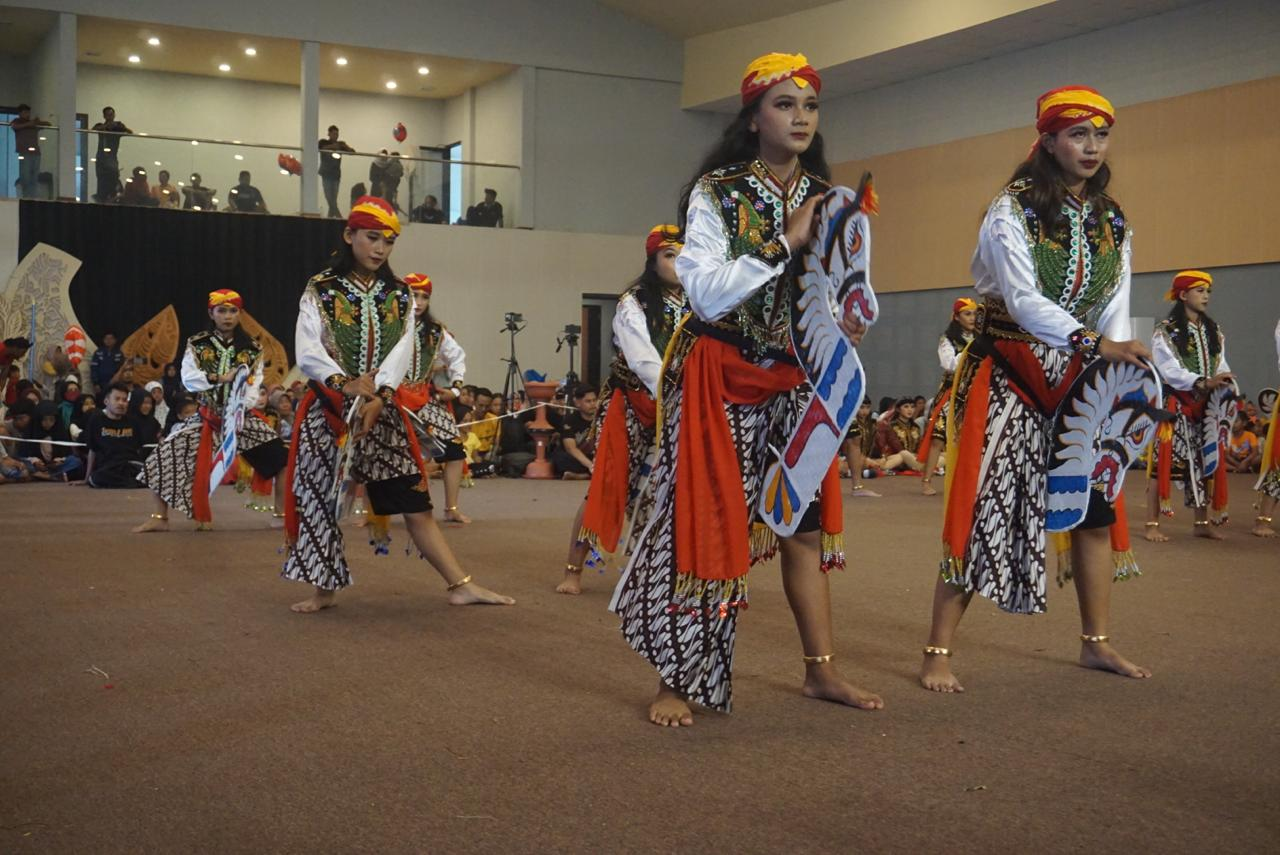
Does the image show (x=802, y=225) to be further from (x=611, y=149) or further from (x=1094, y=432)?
(x=611, y=149)

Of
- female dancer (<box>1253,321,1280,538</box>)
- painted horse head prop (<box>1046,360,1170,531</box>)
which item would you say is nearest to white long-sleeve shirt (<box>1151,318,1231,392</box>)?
female dancer (<box>1253,321,1280,538</box>)

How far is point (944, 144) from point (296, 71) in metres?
9.38

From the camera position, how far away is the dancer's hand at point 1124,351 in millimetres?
3303

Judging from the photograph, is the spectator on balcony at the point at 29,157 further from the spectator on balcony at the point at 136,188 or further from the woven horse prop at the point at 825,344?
the woven horse prop at the point at 825,344

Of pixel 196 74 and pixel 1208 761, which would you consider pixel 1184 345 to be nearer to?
pixel 1208 761

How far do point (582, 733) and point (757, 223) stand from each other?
1.28 meters

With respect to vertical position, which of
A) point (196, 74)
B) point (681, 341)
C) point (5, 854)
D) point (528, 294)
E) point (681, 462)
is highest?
Result: point (196, 74)

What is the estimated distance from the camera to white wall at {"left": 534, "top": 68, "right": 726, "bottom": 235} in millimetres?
19422

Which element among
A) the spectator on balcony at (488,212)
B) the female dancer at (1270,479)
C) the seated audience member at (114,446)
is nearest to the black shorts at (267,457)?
the seated audience member at (114,446)

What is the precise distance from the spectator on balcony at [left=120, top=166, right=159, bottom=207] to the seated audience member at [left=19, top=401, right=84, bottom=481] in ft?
13.3

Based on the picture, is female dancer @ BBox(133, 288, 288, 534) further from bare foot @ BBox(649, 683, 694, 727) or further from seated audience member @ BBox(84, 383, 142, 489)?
bare foot @ BBox(649, 683, 694, 727)

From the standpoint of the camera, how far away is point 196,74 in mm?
19641

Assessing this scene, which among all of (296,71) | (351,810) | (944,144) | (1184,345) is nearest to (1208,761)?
(351,810)

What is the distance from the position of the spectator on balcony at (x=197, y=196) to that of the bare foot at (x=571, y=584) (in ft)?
43.0
